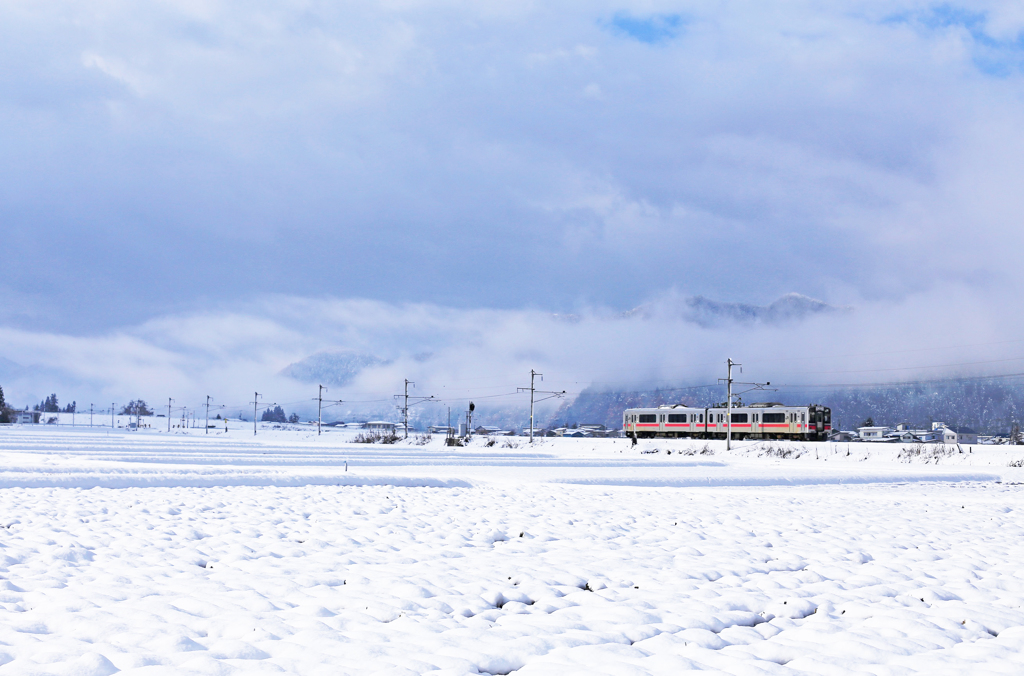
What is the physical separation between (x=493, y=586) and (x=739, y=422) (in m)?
65.7

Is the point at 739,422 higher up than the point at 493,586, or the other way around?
the point at 493,586

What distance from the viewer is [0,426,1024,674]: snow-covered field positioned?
5.66 metres

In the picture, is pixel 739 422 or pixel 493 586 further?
pixel 739 422

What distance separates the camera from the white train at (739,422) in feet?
219

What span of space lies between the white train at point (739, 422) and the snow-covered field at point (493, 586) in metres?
53.6

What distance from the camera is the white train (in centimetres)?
6688

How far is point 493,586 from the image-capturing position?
7820mm

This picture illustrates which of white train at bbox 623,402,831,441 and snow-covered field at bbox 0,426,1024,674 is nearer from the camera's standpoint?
snow-covered field at bbox 0,426,1024,674

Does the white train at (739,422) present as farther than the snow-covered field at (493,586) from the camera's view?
Yes

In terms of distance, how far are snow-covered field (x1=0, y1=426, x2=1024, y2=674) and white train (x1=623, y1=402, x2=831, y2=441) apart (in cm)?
5364

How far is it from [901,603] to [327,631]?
5.33 m

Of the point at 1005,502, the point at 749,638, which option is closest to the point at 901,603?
the point at 749,638

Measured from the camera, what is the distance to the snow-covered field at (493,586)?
18.6 ft

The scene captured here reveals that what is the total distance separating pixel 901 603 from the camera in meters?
7.65
